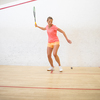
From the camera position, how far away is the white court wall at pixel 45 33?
2.61 m

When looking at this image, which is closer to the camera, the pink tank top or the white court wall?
the pink tank top

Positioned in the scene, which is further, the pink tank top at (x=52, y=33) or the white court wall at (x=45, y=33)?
the white court wall at (x=45, y=33)

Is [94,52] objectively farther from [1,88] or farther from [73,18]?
[1,88]

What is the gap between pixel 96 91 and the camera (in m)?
1.29

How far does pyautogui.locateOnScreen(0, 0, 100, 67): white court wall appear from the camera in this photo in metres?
2.61

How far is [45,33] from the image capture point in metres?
2.71

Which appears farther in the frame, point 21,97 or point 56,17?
point 56,17

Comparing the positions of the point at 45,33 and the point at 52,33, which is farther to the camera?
the point at 45,33

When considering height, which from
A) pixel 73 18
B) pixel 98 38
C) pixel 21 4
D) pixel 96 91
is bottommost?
pixel 96 91

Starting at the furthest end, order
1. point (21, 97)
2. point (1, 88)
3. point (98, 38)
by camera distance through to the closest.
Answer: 1. point (98, 38)
2. point (1, 88)
3. point (21, 97)

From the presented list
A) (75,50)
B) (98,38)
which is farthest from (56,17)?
(98,38)

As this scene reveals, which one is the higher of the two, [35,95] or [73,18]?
[73,18]

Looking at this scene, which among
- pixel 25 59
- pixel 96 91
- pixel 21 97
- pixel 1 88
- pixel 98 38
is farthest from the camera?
pixel 25 59

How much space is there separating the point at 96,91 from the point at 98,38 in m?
1.60
